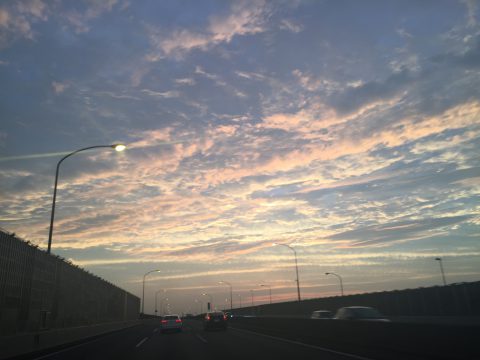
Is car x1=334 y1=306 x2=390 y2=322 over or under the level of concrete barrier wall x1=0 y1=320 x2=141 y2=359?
over

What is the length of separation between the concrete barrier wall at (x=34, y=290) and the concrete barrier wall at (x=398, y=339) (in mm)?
13623

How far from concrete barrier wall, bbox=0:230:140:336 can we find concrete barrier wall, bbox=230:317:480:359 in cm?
1362

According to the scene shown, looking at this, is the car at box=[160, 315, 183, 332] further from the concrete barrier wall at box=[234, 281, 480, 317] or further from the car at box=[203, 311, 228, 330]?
the concrete barrier wall at box=[234, 281, 480, 317]

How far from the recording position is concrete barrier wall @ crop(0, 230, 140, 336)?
1880 centimetres

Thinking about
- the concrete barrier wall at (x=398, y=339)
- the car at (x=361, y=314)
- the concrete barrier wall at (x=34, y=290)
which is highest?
the concrete barrier wall at (x=34, y=290)

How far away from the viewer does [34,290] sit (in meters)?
22.4

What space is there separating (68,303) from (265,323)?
15.5m

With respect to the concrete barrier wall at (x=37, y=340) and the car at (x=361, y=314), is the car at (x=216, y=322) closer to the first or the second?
the concrete barrier wall at (x=37, y=340)

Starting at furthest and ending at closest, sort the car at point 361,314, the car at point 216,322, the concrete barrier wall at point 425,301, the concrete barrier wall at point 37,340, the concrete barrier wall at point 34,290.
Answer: the car at point 216,322 < the concrete barrier wall at point 425,301 < the car at point 361,314 < the concrete barrier wall at point 34,290 < the concrete barrier wall at point 37,340

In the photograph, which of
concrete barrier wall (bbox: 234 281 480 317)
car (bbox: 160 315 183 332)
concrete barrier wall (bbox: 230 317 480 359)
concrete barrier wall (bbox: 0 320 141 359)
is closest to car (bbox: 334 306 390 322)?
concrete barrier wall (bbox: 230 317 480 359)

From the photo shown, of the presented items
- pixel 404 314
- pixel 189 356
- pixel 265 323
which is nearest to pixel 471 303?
pixel 404 314

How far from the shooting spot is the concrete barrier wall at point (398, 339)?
1062 centimetres

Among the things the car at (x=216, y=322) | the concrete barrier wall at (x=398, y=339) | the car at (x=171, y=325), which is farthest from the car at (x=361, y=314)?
the car at (x=171, y=325)

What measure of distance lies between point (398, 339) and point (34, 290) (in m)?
18.5
